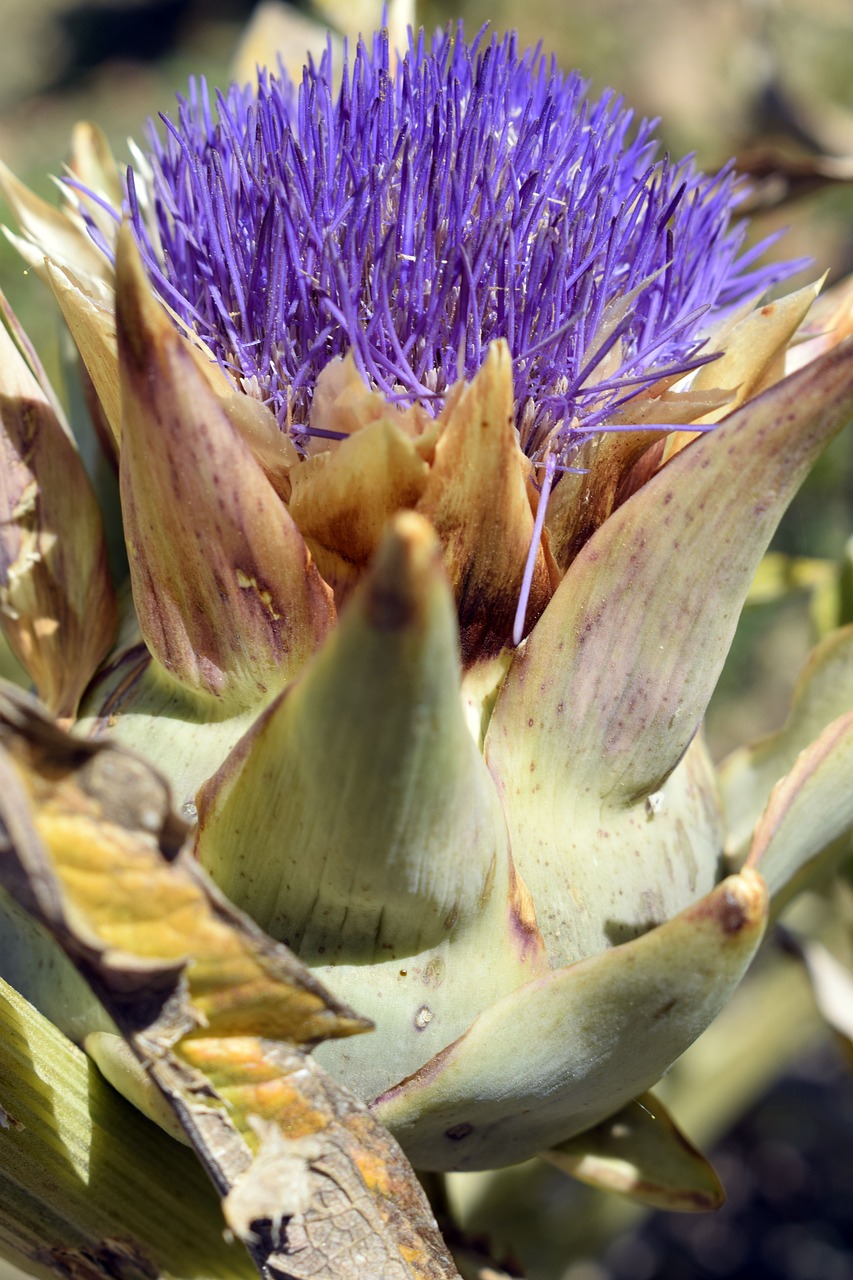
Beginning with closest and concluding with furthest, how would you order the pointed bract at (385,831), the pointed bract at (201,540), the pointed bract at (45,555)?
the pointed bract at (385,831), the pointed bract at (201,540), the pointed bract at (45,555)

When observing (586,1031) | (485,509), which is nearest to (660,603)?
(485,509)

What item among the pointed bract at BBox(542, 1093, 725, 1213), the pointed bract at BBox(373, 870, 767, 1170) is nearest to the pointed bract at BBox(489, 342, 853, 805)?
the pointed bract at BBox(373, 870, 767, 1170)

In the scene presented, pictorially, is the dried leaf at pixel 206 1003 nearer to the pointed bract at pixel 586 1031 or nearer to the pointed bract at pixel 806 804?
the pointed bract at pixel 586 1031

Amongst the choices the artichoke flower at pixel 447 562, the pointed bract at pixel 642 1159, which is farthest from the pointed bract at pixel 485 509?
the pointed bract at pixel 642 1159

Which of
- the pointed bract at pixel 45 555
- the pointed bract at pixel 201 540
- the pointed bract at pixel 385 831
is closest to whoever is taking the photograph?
the pointed bract at pixel 385 831

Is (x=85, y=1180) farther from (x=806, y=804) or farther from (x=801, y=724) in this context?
(x=801, y=724)

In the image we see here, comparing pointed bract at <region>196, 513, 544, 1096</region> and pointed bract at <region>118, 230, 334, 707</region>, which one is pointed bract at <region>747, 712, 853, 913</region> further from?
pointed bract at <region>118, 230, 334, 707</region>

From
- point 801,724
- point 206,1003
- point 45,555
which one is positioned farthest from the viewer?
point 801,724
